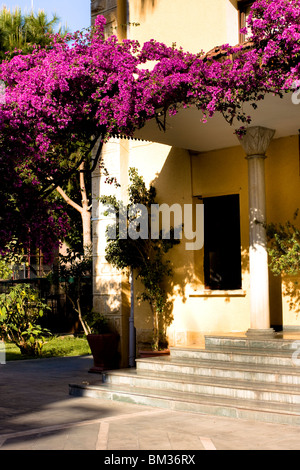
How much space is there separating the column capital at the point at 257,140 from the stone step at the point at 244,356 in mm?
3396

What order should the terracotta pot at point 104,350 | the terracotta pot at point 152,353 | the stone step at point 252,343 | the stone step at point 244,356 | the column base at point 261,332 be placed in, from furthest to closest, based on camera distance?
1. the terracotta pot at point 104,350
2. the terracotta pot at point 152,353
3. the column base at point 261,332
4. the stone step at point 252,343
5. the stone step at point 244,356

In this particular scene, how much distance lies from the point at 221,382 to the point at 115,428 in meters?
2.25

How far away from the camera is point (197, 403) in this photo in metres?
8.79

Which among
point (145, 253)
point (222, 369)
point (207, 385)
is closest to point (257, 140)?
point (145, 253)

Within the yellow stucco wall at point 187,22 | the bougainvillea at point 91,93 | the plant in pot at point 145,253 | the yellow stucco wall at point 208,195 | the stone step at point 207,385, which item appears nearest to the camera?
the stone step at point 207,385

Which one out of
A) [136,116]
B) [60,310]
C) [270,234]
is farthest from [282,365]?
[60,310]

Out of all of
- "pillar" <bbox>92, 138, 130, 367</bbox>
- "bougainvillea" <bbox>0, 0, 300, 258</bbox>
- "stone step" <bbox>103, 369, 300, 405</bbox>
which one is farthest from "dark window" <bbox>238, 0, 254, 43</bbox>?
"stone step" <bbox>103, 369, 300, 405</bbox>

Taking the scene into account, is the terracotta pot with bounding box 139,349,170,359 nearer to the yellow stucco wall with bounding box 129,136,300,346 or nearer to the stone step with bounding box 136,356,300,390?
the yellow stucco wall with bounding box 129,136,300,346

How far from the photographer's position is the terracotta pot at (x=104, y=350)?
508 inches

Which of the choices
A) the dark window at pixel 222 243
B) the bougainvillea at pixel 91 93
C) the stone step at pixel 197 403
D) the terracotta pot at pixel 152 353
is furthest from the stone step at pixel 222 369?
the bougainvillea at pixel 91 93

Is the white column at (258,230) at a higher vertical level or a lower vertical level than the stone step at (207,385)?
higher

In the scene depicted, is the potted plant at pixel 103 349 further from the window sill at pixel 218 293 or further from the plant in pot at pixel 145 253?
the window sill at pixel 218 293
